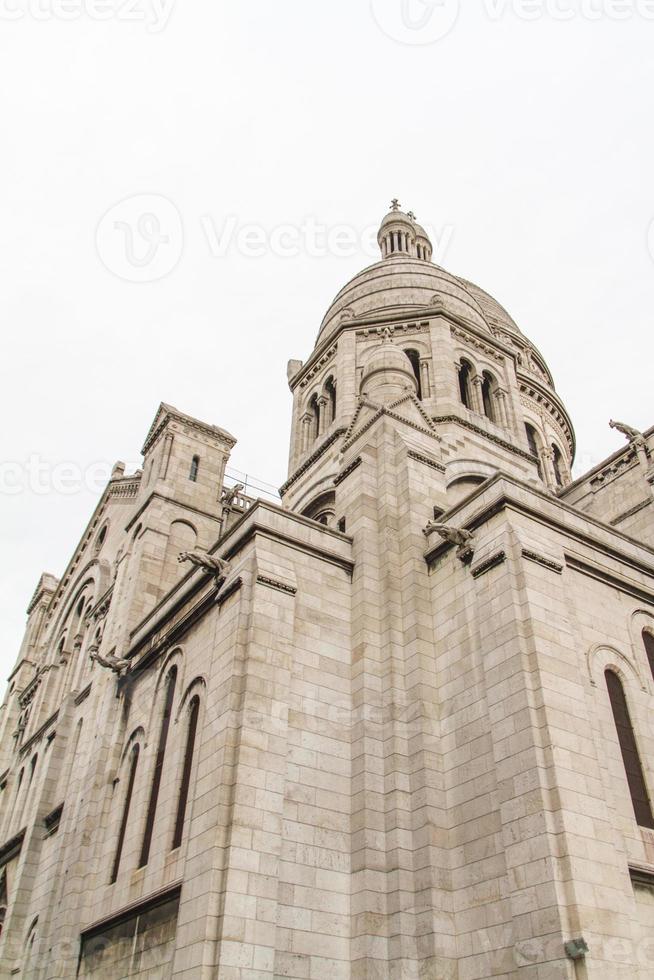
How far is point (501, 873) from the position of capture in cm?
1364

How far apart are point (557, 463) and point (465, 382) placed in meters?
11.0

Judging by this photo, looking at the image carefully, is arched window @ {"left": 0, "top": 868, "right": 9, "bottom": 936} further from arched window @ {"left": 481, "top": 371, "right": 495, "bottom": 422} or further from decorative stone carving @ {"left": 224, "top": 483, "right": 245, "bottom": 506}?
arched window @ {"left": 481, "top": 371, "right": 495, "bottom": 422}

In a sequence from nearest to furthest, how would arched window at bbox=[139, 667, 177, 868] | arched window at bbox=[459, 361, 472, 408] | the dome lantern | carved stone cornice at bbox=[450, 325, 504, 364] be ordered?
arched window at bbox=[139, 667, 177, 868], arched window at bbox=[459, 361, 472, 408], carved stone cornice at bbox=[450, 325, 504, 364], the dome lantern

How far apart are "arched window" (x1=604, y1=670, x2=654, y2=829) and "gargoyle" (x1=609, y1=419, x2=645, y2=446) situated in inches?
447

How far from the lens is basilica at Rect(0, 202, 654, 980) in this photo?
13.4 meters

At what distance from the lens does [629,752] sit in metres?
16.1

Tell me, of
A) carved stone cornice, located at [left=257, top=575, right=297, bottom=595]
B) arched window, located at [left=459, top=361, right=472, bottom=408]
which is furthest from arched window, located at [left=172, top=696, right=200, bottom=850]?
arched window, located at [left=459, top=361, right=472, bottom=408]

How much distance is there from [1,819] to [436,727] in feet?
68.1

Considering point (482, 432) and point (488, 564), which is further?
point (482, 432)

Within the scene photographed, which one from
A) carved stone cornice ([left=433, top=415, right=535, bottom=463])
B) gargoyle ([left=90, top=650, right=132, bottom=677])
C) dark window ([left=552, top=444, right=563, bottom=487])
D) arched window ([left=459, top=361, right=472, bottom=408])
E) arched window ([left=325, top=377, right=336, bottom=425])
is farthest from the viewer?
dark window ([left=552, top=444, right=563, bottom=487])

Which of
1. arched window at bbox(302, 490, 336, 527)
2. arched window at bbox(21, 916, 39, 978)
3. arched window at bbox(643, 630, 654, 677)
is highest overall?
arched window at bbox(302, 490, 336, 527)

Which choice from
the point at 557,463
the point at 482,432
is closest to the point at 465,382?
the point at 482,432

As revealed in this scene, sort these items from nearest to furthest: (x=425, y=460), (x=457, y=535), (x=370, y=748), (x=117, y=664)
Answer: (x=370, y=748)
(x=457, y=535)
(x=425, y=460)
(x=117, y=664)

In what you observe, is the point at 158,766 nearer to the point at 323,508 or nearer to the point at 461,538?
the point at 461,538
